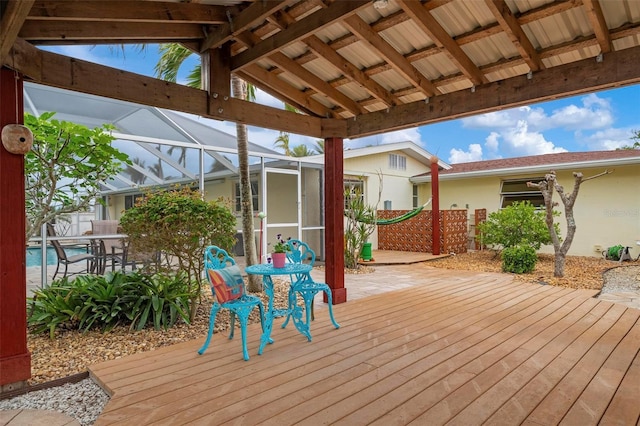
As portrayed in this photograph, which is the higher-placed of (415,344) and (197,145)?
(197,145)

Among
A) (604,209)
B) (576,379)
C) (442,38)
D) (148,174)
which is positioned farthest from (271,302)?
(604,209)

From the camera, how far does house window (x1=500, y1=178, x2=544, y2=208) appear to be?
11062mm

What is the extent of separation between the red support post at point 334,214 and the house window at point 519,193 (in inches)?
327

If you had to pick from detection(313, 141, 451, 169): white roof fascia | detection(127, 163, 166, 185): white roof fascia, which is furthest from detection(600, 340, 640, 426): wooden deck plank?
detection(313, 141, 451, 169): white roof fascia

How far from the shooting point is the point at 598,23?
280cm

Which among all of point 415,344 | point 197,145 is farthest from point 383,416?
point 197,145

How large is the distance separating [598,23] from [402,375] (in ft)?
9.82

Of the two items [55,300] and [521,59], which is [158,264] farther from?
[521,59]

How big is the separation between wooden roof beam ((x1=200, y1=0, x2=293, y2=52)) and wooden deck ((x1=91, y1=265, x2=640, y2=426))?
9.03 feet

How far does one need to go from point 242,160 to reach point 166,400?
3.70 meters

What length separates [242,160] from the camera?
5508 millimetres

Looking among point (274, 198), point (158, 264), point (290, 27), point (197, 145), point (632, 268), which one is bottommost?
point (632, 268)

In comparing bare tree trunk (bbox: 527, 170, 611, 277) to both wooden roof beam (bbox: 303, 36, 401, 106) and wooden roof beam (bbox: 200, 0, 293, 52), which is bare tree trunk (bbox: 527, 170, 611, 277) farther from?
wooden roof beam (bbox: 200, 0, 293, 52)

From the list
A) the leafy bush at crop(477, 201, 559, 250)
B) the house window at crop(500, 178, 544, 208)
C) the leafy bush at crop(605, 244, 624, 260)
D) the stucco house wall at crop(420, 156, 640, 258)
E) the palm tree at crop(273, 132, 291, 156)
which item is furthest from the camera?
the palm tree at crop(273, 132, 291, 156)
